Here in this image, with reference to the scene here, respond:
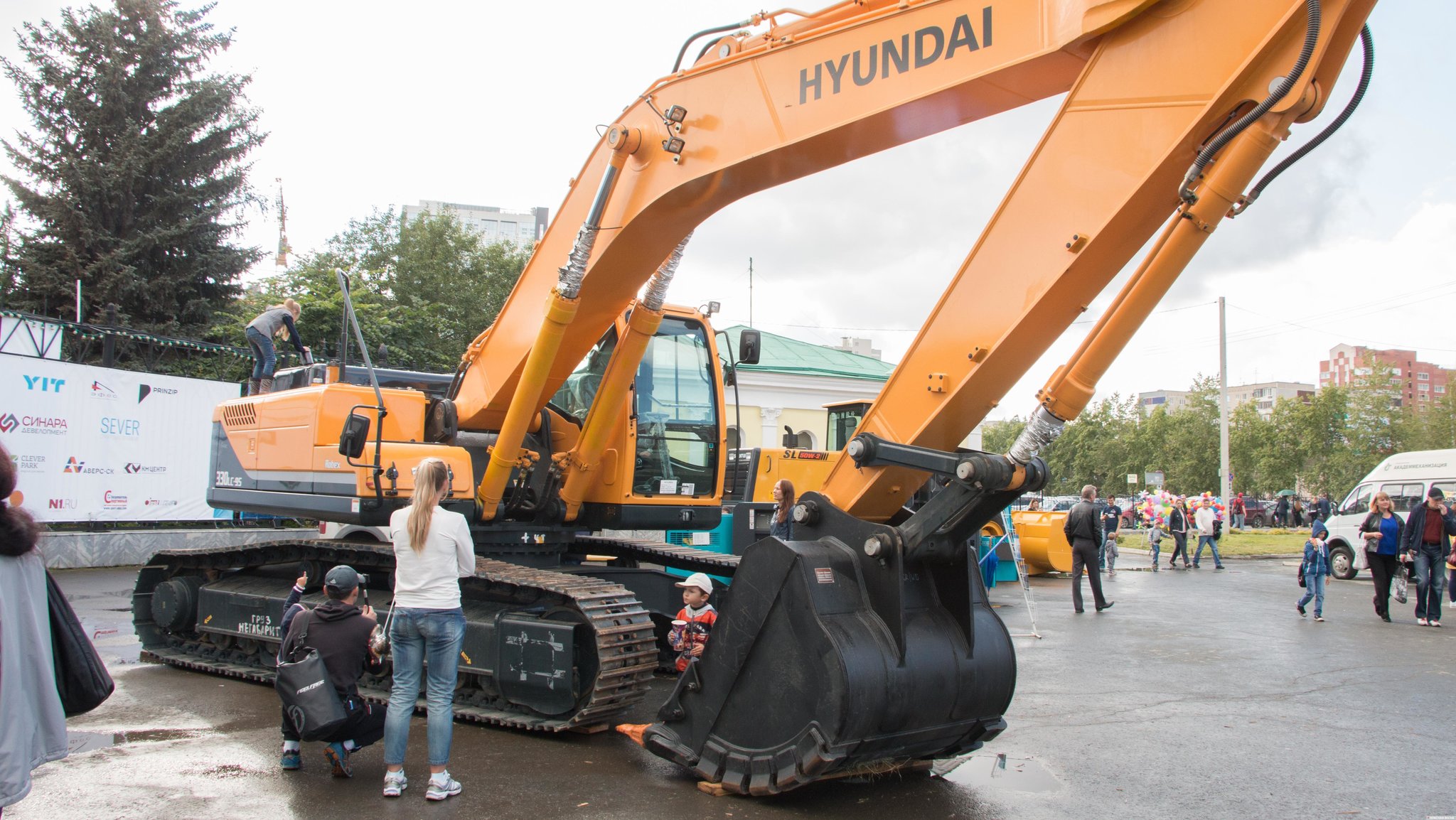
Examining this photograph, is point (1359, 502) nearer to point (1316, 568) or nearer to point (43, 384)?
point (1316, 568)

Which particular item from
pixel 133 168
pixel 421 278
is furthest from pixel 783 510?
pixel 421 278

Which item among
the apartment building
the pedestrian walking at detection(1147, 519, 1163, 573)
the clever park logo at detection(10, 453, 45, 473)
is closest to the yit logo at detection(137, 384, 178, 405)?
the clever park logo at detection(10, 453, 45, 473)

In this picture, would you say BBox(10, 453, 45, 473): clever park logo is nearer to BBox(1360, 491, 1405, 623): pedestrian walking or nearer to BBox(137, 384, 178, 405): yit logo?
BBox(137, 384, 178, 405): yit logo

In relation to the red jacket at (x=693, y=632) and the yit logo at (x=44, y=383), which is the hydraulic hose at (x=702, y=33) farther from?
the yit logo at (x=44, y=383)

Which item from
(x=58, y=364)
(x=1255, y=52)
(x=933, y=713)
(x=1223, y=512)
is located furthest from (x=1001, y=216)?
(x=1223, y=512)

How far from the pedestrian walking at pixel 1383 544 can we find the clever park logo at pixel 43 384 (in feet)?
61.8

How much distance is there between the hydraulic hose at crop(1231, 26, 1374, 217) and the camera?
386 centimetres

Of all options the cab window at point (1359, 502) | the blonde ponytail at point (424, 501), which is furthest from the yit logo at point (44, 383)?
the cab window at point (1359, 502)

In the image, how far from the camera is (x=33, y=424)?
14844 mm

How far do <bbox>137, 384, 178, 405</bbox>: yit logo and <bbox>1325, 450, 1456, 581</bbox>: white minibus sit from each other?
21433 millimetres

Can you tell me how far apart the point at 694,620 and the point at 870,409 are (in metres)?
Result: 2.07

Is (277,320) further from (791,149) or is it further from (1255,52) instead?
(1255,52)

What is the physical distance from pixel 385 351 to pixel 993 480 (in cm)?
676

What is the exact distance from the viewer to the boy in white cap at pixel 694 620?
616 centimetres
